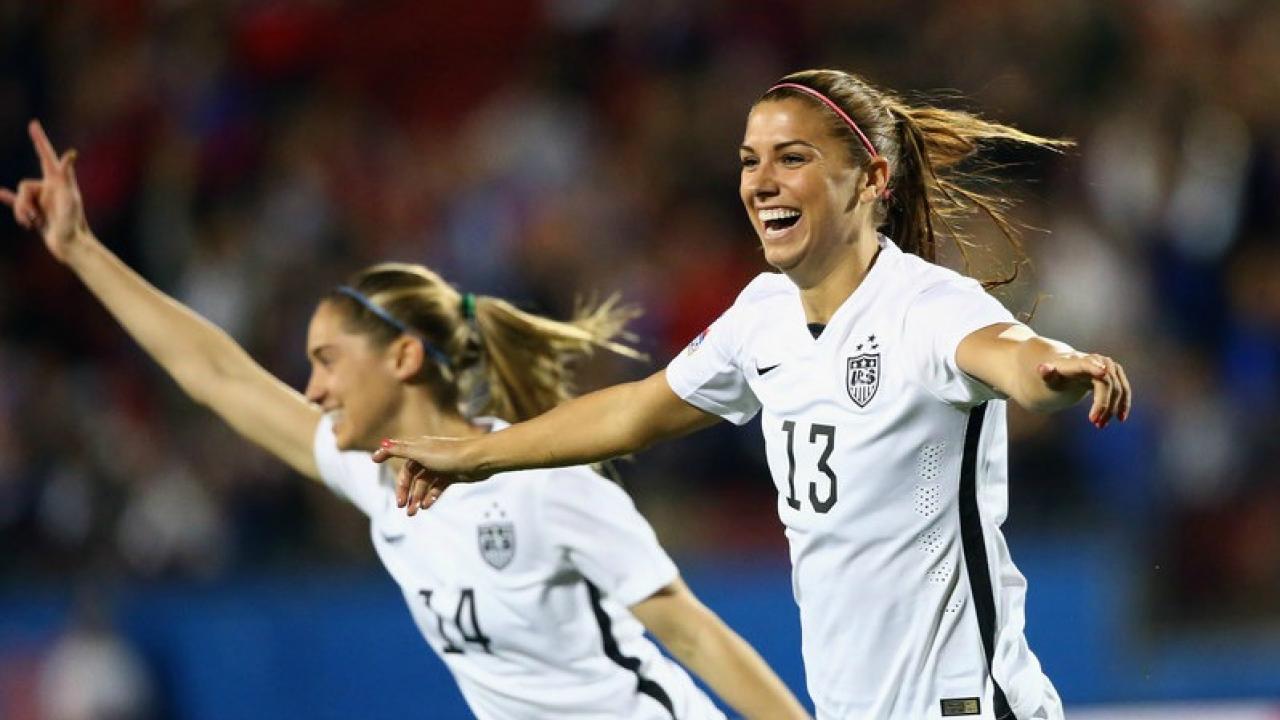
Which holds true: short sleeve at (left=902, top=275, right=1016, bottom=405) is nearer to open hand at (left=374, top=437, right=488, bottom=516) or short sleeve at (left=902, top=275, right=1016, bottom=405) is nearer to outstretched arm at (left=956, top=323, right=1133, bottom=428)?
outstretched arm at (left=956, top=323, right=1133, bottom=428)

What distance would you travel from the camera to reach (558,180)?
9.38m

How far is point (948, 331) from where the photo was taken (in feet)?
10.3

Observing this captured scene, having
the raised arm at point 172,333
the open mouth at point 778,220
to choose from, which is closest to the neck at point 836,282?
the open mouth at point 778,220

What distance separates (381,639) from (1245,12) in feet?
17.0

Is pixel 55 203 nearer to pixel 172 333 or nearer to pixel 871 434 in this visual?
pixel 172 333

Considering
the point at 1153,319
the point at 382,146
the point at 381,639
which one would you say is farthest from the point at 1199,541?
the point at 382,146

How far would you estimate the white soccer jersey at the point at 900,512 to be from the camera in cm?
328

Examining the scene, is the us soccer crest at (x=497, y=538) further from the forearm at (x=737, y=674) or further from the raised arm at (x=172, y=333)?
the raised arm at (x=172, y=333)

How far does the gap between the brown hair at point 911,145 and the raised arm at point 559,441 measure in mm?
565

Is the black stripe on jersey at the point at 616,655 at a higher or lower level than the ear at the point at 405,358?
lower

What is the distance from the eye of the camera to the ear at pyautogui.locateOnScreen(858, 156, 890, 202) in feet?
11.5

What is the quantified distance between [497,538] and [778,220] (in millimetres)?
1378

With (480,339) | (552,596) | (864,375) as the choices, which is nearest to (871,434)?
(864,375)

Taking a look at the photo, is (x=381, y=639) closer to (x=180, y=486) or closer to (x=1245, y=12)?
(x=180, y=486)
